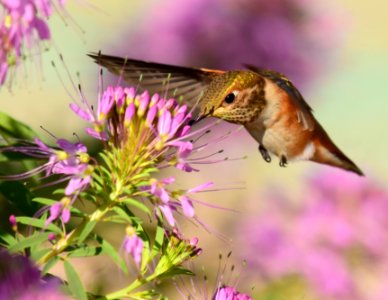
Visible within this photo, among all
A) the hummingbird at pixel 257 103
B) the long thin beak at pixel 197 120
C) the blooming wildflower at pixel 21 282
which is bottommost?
the blooming wildflower at pixel 21 282

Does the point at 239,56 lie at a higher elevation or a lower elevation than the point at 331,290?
A: higher

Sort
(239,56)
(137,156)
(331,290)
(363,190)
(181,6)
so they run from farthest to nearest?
(181,6) → (239,56) → (363,190) → (331,290) → (137,156)

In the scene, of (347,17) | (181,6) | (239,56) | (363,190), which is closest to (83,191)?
(363,190)

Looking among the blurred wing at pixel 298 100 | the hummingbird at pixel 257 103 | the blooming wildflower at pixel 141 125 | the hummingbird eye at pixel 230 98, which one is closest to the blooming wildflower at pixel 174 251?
the blooming wildflower at pixel 141 125

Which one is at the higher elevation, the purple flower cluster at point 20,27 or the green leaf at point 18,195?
the purple flower cluster at point 20,27

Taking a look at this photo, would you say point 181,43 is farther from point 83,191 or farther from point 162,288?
point 83,191

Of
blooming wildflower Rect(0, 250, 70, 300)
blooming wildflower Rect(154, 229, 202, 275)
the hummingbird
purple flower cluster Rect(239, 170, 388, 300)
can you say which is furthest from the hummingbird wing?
purple flower cluster Rect(239, 170, 388, 300)

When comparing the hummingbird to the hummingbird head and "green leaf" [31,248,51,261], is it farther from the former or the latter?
"green leaf" [31,248,51,261]

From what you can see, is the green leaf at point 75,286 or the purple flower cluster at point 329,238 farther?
the purple flower cluster at point 329,238

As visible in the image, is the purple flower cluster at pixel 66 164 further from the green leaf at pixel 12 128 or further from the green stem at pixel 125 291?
the green stem at pixel 125 291
